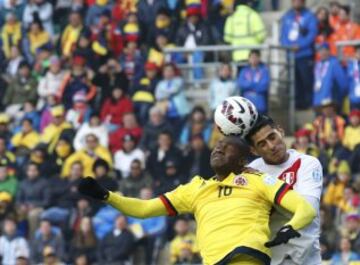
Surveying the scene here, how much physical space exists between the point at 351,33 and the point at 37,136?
448 cm

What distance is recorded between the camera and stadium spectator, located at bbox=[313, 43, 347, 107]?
66.8 feet

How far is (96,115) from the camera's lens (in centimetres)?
2164

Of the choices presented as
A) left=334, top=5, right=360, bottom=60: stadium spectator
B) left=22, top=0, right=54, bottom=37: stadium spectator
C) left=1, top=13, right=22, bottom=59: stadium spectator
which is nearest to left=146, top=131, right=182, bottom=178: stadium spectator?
left=334, top=5, right=360, bottom=60: stadium spectator

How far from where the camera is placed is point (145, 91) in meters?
21.9

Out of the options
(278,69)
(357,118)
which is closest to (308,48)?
(278,69)

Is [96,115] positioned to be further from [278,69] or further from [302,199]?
[302,199]

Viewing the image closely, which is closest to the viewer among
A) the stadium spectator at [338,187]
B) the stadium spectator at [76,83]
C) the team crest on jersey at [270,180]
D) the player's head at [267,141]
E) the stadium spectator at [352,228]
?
the team crest on jersey at [270,180]

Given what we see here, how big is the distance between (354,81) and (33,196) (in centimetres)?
427

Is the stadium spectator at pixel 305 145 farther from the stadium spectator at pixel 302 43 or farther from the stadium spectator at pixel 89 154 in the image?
the stadium spectator at pixel 89 154

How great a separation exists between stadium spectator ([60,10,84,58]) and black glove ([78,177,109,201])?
13732mm

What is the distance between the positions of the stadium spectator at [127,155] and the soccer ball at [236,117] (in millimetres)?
10390

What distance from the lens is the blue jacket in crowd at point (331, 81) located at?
20.4m

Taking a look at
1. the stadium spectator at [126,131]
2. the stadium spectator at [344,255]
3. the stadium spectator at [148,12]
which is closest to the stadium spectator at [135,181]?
the stadium spectator at [126,131]

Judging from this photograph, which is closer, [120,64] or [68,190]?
[68,190]
